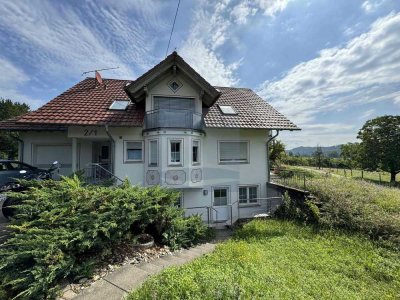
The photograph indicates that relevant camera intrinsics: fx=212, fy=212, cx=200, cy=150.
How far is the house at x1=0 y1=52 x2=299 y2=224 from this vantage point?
11.2 m

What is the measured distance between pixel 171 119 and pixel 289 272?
27.6 ft

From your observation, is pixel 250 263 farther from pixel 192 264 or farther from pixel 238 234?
pixel 238 234

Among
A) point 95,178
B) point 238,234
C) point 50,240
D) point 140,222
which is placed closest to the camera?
point 50,240

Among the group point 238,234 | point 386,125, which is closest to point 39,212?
point 238,234

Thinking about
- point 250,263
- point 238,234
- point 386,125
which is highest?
point 386,125

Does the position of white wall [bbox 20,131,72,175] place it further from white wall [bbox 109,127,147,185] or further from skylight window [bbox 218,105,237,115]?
skylight window [bbox 218,105,237,115]

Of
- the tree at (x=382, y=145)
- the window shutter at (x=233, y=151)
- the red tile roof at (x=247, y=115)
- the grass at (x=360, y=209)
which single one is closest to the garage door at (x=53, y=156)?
the red tile roof at (x=247, y=115)

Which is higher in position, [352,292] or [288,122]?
[288,122]

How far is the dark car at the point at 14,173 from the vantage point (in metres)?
9.05

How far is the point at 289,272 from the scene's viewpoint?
5512 mm

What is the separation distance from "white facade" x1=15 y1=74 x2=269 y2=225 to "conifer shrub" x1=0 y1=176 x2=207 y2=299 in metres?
3.79

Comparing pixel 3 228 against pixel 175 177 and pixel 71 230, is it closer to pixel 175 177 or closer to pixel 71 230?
pixel 71 230

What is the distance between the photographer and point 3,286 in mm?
4426

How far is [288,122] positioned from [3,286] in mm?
14462
